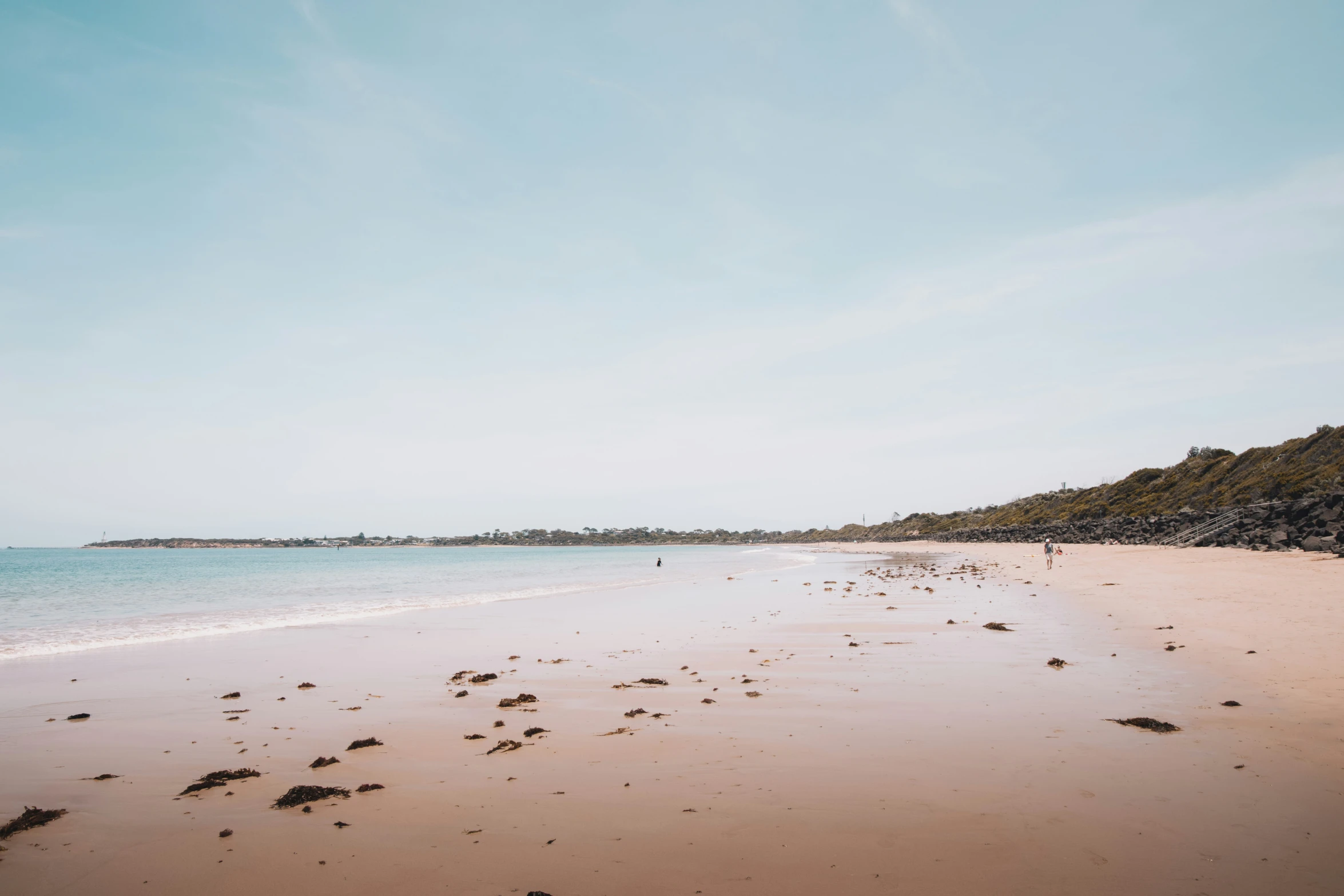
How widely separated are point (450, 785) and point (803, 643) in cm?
904

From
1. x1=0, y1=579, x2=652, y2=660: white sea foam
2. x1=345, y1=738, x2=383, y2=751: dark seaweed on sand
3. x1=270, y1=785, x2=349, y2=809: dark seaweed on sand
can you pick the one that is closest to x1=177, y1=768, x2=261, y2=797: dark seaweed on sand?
x1=270, y1=785, x2=349, y2=809: dark seaweed on sand

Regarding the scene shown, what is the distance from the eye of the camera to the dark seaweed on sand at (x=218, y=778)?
6355mm

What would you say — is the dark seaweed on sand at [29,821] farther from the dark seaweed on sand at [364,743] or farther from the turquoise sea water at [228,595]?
the turquoise sea water at [228,595]

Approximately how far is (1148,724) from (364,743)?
8.56m

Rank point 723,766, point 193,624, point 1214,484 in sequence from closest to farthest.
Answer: point 723,766, point 193,624, point 1214,484

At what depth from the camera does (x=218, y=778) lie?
6.55 meters

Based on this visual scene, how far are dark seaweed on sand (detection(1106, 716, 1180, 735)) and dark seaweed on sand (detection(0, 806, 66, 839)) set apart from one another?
10.2 meters

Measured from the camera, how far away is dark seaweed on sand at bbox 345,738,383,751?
7.52 metres

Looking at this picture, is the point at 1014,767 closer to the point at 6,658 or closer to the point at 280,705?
the point at 280,705

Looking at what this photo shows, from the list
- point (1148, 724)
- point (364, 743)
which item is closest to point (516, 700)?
point (364, 743)

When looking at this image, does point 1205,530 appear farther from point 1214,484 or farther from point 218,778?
point 218,778

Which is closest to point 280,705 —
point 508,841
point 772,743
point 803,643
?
point 508,841

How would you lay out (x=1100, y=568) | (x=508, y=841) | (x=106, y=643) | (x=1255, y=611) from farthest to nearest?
(x=1100, y=568) < (x=106, y=643) < (x=1255, y=611) < (x=508, y=841)

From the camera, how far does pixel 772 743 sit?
23.6 ft
